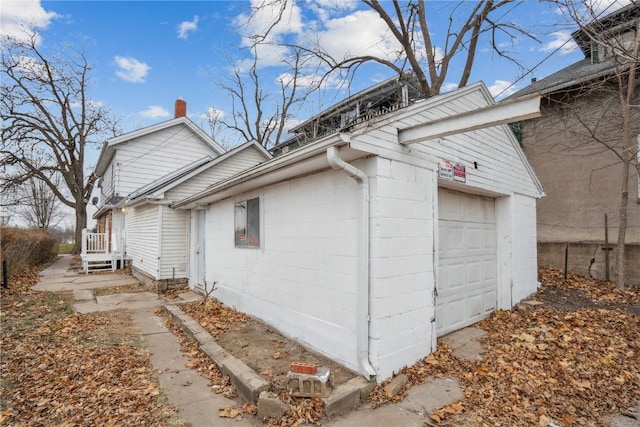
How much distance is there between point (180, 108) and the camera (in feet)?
56.5

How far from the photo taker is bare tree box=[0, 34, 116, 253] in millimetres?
18453

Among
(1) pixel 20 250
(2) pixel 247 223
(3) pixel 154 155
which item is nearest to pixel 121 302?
(2) pixel 247 223

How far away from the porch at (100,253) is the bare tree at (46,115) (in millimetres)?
8353

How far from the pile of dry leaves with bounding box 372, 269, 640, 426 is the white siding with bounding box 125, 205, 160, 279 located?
8825 mm

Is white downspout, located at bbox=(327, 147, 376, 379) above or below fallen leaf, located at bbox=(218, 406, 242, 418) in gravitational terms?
above

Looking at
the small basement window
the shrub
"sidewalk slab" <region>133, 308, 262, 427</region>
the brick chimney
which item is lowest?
"sidewalk slab" <region>133, 308, 262, 427</region>

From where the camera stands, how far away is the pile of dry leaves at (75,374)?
10.5ft

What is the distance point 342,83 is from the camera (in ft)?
39.5

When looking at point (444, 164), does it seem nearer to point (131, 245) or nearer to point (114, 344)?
point (114, 344)

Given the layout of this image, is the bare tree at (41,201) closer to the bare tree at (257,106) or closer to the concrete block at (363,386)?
the bare tree at (257,106)

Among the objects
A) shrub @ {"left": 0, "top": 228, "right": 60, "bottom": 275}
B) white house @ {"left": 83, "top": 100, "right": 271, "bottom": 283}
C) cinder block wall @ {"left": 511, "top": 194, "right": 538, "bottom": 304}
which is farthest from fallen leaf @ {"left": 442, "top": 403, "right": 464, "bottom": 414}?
shrub @ {"left": 0, "top": 228, "right": 60, "bottom": 275}

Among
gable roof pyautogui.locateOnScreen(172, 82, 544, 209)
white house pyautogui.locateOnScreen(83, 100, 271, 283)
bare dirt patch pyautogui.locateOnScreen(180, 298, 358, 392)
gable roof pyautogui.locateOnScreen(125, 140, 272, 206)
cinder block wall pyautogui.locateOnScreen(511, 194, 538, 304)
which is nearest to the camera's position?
gable roof pyautogui.locateOnScreen(172, 82, 544, 209)

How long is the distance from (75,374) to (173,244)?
617 cm

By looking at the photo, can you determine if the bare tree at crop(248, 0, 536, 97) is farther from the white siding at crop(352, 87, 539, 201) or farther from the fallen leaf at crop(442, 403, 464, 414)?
the fallen leaf at crop(442, 403, 464, 414)
